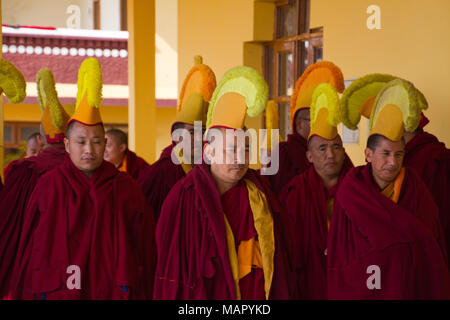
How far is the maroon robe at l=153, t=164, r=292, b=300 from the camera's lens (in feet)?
10.3

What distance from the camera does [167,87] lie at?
1265 centimetres

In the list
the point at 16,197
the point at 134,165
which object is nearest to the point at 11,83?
the point at 16,197

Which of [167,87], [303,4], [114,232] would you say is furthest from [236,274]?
[167,87]

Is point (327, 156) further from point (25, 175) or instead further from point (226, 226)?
point (25, 175)

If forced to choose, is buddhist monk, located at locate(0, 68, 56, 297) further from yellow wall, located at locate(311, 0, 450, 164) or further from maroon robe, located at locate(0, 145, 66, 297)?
yellow wall, located at locate(311, 0, 450, 164)

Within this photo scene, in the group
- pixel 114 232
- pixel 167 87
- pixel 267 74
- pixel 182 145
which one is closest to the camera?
pixel 114 232

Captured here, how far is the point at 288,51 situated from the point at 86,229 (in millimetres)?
4062

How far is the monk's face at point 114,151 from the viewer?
639 cm

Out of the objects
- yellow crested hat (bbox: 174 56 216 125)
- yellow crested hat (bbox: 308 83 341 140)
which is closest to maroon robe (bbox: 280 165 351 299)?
yellow crested hat (bbox: 308 83 341 140)

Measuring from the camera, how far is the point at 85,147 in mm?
3881

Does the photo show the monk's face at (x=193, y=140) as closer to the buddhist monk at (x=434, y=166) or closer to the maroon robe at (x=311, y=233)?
the maroon robe at (x=311, y=233)

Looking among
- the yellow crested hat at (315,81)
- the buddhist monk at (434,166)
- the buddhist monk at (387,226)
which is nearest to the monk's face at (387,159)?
the buddhist monk at (387,226)

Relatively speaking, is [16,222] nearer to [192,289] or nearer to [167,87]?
[192,289]
